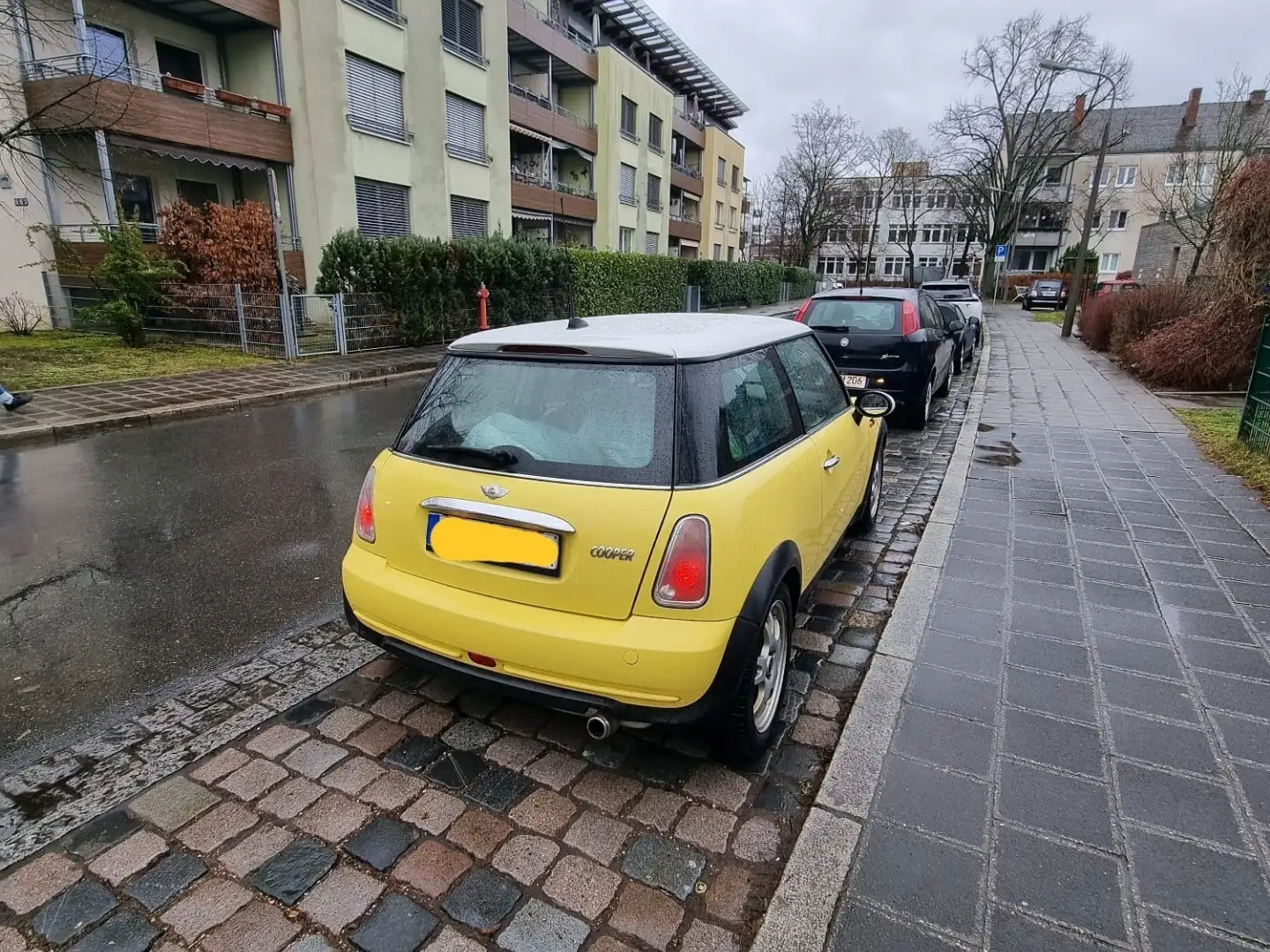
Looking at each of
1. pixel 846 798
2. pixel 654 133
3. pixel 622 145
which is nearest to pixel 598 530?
pixel 846 798

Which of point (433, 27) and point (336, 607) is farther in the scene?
point (433, 27)

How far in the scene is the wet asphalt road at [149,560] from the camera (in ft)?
10.4

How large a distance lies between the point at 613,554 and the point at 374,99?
72.5ft

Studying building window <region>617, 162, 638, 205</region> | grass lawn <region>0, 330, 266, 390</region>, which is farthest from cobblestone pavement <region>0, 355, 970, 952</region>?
building window <region>617, 162, 638, 205</region>

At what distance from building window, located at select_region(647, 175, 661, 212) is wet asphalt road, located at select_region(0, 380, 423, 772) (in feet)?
112

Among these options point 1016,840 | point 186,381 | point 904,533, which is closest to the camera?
point 1016,840

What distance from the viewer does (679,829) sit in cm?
231

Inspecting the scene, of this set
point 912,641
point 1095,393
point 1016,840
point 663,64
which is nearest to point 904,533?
point 912,641

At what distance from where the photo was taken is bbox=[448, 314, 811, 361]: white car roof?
2609 millimetres

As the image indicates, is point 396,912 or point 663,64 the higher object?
point 663,64

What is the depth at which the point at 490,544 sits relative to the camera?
2.46 m

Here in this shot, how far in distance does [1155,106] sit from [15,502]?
8436 cm

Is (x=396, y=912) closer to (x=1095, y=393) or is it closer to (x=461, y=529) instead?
(x=461, y=529)

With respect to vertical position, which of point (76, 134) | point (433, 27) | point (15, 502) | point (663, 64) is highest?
point (663, 64)
